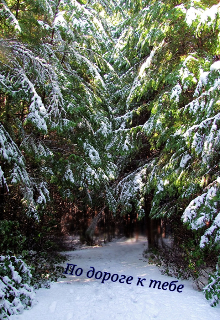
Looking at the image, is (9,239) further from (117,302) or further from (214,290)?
(214,290)

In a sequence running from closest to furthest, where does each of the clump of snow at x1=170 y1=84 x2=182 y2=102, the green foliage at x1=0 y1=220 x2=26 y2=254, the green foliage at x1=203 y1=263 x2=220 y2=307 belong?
1. the green foliage at x1=203 y1=263 x2=220 y2=307
2. the green foliage at x1=0 y1=220 x2=26 y2=254
3. the clump of snow at x1=170 y1=84 x2=182 y2=102

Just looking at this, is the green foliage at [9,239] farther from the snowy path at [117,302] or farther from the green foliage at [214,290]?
the green foliage at [214,290]

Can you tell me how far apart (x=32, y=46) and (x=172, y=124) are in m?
3.94

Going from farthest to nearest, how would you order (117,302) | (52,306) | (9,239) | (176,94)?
(176,94) → (9,239) → (117,302) → (52,306)

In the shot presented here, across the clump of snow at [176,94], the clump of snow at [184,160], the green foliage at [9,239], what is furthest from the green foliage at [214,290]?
the green foliage at [9,239]

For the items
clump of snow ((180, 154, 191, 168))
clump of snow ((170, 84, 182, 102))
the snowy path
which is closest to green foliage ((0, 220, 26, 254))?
the snowy path

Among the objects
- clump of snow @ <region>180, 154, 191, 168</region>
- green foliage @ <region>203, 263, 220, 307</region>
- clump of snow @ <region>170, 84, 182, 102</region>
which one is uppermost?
clump of snow @ <region>170, 84, 182, 102</region>

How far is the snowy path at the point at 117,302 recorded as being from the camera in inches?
175

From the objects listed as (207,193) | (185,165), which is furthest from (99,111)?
(207,193)

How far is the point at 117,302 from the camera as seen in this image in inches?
202

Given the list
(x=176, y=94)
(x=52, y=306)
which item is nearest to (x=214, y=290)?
(x=52, y=306)

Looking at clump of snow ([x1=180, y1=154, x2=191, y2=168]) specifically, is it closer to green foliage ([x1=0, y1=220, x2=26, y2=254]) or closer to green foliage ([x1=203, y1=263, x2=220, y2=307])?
green foliage ([x1=203, y1=263, x2=220, y2=307])

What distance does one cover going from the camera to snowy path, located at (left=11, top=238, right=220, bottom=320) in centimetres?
444

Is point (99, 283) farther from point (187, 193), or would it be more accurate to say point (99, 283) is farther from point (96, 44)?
point (96, 44)
